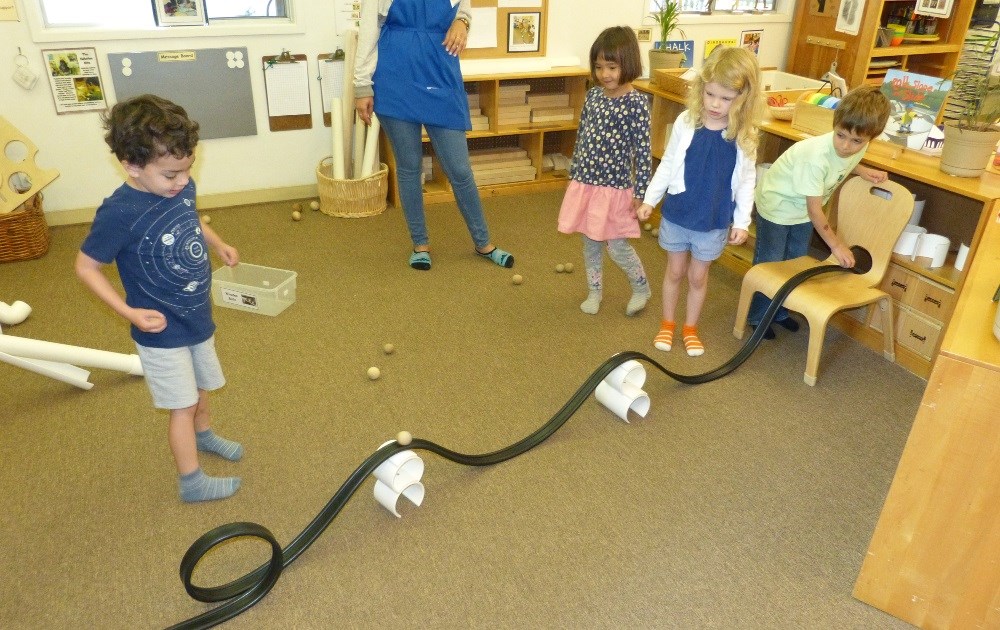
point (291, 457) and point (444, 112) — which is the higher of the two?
point (444, 112)

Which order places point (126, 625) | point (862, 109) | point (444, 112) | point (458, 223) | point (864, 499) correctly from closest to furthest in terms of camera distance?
point (126, 625)
point (864, 499)
point (862, 109)
point (444, 112)
point (458, 223)

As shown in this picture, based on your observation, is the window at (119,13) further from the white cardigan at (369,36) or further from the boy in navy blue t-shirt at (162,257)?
the boy in navy blue t-shirt at (162,257)

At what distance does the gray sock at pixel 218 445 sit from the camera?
227 cm

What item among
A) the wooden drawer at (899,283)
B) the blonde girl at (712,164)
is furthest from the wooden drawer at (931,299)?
the blonde girl at (712,164)

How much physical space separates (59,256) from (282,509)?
2297 millimetres

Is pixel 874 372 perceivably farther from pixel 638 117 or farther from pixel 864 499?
pixel 638 117

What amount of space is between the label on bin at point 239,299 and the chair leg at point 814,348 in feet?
7.12

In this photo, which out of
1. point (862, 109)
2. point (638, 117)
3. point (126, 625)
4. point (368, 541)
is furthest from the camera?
point (638, 117)

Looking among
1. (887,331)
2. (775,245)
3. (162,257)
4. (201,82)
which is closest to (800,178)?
(775,245)

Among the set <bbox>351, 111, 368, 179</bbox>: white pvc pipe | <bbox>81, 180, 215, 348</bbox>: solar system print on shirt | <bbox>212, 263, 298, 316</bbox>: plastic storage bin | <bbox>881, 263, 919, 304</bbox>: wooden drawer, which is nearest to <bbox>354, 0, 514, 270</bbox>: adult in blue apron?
<bbox>212, 263, 298, 316</bbox>: plastic storage bin

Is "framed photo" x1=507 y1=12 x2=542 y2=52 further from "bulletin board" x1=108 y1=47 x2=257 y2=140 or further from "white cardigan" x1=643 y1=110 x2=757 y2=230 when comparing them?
"white cardigan" x1=643 y1=110 x2=757 y2=230

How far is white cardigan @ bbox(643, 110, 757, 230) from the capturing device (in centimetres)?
257

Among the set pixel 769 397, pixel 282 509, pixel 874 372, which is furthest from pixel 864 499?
pixel 282 509

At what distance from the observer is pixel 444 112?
3291 millimetres
